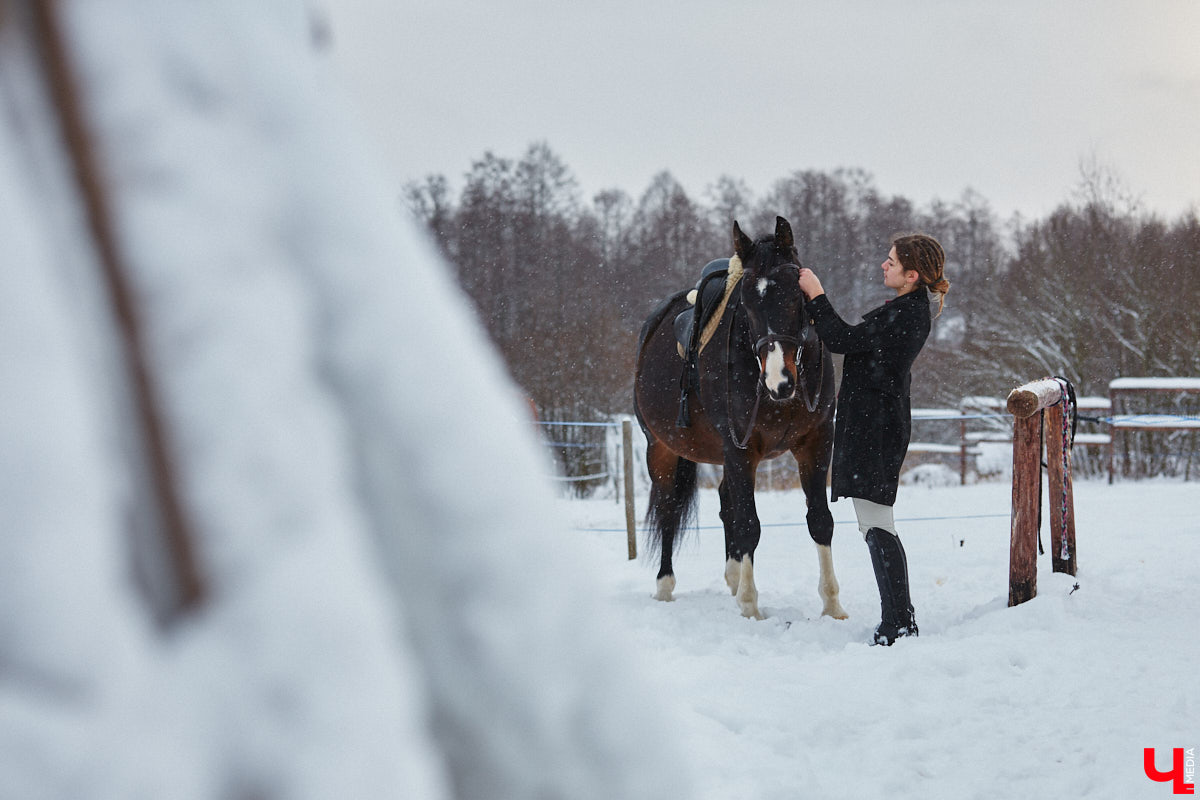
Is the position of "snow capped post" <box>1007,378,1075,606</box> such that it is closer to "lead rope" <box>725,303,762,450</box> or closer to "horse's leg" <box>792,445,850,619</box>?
"horse's leg" <box>792,445,850,619</box>

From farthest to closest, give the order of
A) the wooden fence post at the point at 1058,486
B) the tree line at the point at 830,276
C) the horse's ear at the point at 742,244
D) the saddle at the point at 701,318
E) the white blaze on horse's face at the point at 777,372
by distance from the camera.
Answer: the tree line at the point at 830,276, the saddle at the point at 701,318, the wooden fence post at the point at 1058,486, the horse's ear at the point at 742,244, the white blaze on horse's face at the point at 777,372

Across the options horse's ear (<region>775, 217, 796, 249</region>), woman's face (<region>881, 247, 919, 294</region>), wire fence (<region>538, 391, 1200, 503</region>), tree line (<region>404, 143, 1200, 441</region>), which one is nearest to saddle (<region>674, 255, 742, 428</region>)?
horse's ear (<region>775, 217, 796, 249</region>)

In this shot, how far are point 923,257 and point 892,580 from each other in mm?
1379

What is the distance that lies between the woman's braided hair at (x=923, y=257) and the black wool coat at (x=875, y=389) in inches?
2.5

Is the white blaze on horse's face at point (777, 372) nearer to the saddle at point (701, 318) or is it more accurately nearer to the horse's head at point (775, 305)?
the horse's head at point (775, 305)

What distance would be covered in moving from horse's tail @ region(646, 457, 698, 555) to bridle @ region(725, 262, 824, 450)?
1100 millimetres

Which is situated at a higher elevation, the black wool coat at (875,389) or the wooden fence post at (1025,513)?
the black wool coat at (875,389)

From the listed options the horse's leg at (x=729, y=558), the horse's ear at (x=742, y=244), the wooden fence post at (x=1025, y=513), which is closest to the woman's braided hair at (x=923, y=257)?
the horse's ear at (x=742, y=244)

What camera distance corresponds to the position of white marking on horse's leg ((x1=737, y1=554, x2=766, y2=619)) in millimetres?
4457

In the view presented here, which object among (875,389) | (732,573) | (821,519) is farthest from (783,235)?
(732,573)

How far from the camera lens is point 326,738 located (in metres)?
0.31

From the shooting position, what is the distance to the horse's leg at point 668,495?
18.0 ft

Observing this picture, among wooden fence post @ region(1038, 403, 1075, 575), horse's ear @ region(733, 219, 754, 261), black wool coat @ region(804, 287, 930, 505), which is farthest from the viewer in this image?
wooden fence post @ region(1038, 403, 1075, 575)

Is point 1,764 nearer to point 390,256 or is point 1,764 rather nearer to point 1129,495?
point 390,256
